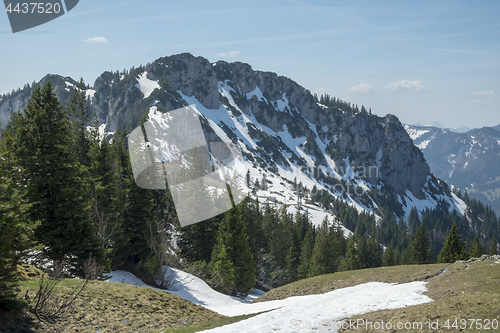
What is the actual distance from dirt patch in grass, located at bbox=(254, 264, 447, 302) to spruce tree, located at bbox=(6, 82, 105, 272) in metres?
16.1

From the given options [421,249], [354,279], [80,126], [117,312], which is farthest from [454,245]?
[80,126]

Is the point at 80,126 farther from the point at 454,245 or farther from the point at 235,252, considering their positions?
the point at 454,245

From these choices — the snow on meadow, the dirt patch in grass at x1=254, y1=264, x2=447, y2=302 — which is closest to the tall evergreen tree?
the dirt patch in grass at x1=254, y1=264, x2=447, y2=302

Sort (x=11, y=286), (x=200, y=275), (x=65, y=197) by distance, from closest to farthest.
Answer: (x=11, y=286), (x=65, y=197), (x=200, y=275)

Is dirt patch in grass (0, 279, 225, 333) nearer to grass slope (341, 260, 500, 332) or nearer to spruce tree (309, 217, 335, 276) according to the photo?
grass slope (341, 260, 500, 332)

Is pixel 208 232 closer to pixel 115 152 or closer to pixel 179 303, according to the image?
pixel 115 152

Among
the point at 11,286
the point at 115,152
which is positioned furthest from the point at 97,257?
the point at 115,152

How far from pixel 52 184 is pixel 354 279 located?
23887 mm

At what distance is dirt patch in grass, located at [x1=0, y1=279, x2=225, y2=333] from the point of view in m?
13.5

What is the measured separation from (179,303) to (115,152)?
25.9 metres

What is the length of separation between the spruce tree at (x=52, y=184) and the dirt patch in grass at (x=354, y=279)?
632 inches

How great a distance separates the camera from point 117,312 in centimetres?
1623

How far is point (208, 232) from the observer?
150 ft

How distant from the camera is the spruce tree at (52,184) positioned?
21172mm
